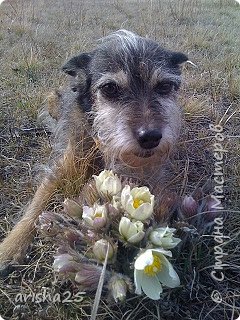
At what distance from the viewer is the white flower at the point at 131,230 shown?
1.89 meters

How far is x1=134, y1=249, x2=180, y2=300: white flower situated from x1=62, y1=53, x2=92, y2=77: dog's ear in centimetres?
171

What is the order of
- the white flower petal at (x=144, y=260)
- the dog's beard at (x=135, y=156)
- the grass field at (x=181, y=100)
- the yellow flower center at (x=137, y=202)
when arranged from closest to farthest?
1. the white flower petal at (x=144, y=260)
2. the yellow flower center at (x=137, y=202)
3. the grass field at (x=181, y=100)
4. the dog's beard at (x=135, y=156)

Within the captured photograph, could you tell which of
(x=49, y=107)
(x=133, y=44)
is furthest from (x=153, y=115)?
(x=49, y=107)

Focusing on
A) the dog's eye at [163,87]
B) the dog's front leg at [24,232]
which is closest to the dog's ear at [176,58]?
the dog's eye at [163,87]

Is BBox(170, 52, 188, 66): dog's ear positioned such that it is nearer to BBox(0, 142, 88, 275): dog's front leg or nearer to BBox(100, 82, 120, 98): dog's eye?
BBox(100, 82, 120, 98): dog's eye

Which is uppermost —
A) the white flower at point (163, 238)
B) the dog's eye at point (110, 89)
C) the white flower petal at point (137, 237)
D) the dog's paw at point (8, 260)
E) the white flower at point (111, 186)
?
the dog's eye at point (110, 89)

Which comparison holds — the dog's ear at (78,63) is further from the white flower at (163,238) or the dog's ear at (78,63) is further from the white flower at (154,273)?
the white flower at (154,273)

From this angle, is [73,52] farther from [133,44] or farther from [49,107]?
[133,44]

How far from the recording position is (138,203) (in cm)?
198

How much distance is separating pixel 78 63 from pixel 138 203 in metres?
1.53

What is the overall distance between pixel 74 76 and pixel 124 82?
632mm

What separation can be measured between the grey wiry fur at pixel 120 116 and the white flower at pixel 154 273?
2.20 ft

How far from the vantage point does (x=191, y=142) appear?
3.43 meters

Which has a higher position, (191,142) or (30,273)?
(30,273)
